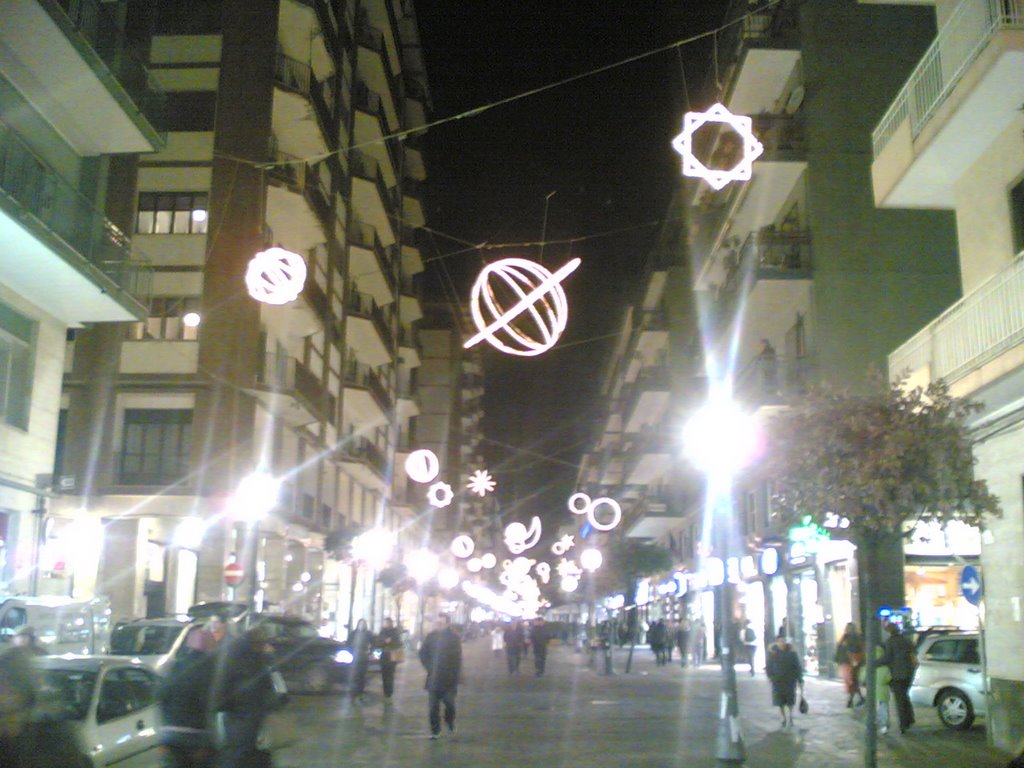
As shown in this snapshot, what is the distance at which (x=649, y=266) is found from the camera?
58.1m

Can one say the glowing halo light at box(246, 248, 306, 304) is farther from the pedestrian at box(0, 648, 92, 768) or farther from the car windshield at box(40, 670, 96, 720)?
the pedestrian at box(0, 648, 92, 768)

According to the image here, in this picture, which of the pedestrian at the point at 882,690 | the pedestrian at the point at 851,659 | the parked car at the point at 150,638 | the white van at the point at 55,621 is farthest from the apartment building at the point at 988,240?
the white van at the point at 55,621

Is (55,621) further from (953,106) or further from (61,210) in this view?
(953,106)

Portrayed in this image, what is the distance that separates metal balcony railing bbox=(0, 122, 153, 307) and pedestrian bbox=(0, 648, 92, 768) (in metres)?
13.1

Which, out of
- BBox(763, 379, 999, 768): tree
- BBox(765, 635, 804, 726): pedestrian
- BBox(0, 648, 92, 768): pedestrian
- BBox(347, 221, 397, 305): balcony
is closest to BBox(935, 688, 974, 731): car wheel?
BBox(765, 635, 804, 726): pedestrian

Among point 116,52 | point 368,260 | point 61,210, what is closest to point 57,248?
point 61,210

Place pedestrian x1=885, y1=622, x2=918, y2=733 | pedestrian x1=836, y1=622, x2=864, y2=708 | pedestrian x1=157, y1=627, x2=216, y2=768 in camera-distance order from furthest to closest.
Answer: pedestrian x1=836, y1=622, x2=864, y2=708, pedestrian x1=885, y1=622, x2=918, y2=733, pedestrian x1=157, y1=627, x2=216, y2=768

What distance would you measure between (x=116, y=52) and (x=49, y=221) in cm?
398

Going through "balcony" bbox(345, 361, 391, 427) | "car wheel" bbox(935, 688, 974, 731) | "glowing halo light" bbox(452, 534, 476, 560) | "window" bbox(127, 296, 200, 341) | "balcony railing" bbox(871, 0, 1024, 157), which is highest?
"balcony" bbox(345, 361, 391, 427)

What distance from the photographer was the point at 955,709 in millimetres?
19094

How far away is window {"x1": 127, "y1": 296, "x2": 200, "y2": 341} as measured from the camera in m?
33.7

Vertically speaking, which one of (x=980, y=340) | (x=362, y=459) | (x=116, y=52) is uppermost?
(x=116, y=52)

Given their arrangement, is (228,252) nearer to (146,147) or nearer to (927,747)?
(146,147)

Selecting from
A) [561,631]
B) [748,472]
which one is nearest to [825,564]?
[748,472]
